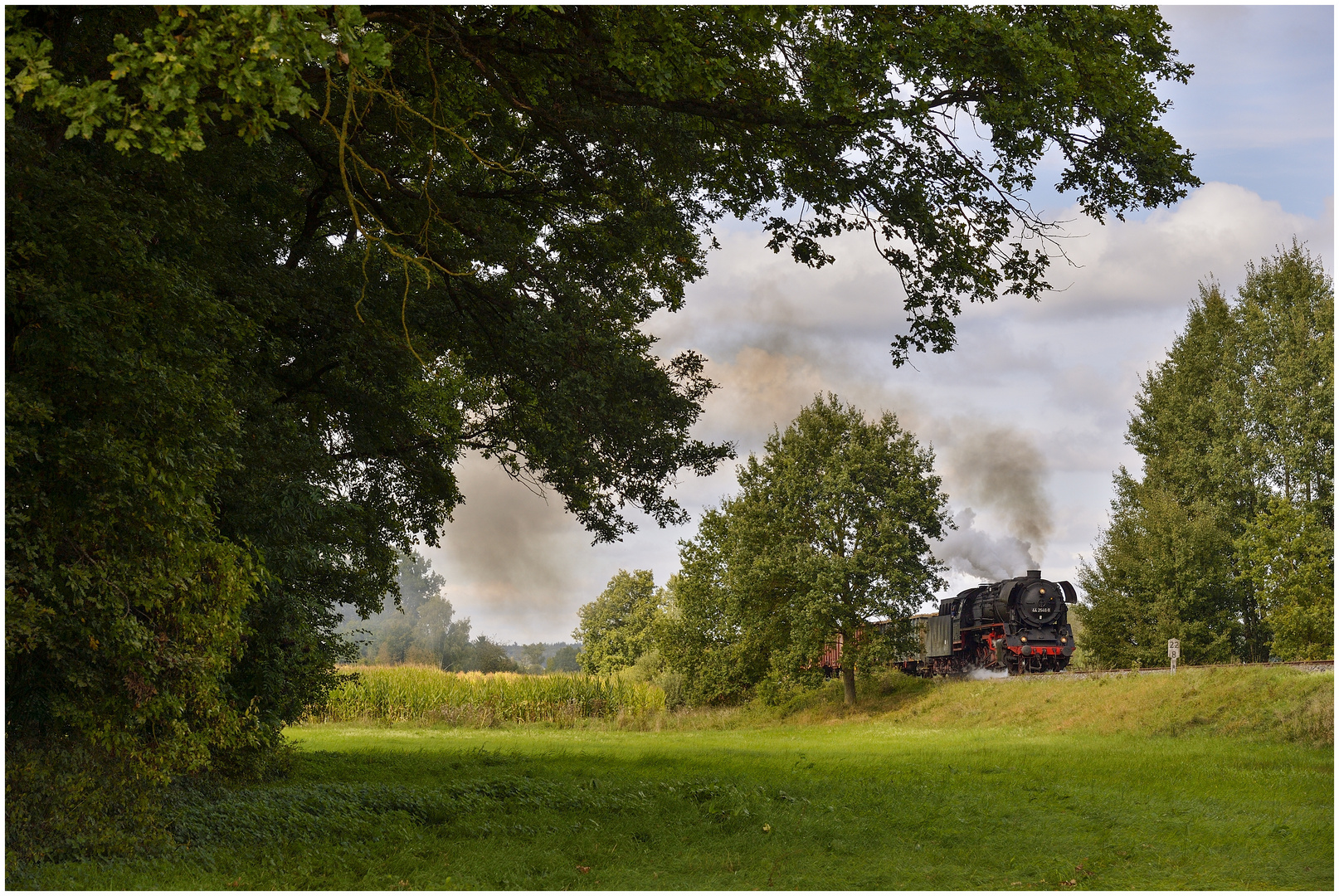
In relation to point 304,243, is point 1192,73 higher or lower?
higher

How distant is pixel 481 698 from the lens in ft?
104

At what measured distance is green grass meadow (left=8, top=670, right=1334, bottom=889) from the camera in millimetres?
9414

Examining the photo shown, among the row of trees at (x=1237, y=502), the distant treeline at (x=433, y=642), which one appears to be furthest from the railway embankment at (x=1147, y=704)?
the distant treeline at (x=433, y=642)

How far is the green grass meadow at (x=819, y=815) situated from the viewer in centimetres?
941

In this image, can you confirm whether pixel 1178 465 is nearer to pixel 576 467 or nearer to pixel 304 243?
pixel 576 467

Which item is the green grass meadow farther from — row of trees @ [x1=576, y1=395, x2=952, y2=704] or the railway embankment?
row of trees @ [x1=576, y1=395, x2=952, y2=704]

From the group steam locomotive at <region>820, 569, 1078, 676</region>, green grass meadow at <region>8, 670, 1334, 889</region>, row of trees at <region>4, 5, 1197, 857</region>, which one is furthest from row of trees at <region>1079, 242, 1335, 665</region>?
row of trees at <region>4, 5, 1197, 857</region>

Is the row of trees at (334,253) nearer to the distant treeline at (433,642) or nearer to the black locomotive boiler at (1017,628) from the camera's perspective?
the black locomotive boiler at (1017,628)

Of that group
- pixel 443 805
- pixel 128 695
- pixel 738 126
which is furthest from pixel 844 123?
pixel 443 805

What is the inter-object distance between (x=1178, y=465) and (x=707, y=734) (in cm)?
2118

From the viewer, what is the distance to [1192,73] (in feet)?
36.2

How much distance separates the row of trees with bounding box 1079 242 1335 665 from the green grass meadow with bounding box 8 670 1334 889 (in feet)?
37.8

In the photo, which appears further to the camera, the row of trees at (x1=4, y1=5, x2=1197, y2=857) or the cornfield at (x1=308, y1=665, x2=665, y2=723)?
the cornfield at (x1=308, y1=665, x2=665, y2=723)

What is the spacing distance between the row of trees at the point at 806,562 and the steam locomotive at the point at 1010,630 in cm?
159
